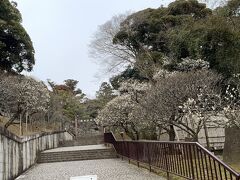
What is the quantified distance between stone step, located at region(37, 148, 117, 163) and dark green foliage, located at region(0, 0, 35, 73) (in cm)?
771

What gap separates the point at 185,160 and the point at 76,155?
14.2 m

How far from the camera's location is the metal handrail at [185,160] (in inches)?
238

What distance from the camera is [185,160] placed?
7.87m

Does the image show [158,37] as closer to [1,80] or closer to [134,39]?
[134,39]

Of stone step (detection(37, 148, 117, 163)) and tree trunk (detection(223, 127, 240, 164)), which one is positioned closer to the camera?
tree trunk (detection(223, 127, 240, 164))

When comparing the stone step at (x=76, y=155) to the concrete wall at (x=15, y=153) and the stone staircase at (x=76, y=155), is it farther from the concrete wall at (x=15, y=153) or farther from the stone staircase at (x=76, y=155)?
the concrete wall at (x=15, y=153)

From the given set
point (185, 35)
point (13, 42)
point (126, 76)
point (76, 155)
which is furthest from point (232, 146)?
point (126, 76)

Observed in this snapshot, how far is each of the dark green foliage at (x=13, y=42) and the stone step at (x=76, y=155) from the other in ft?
25.3

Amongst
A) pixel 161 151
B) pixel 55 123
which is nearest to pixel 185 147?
pixel 161 151

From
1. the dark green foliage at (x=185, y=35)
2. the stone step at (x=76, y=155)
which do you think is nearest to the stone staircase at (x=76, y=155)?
the stone step at (x=76, y=155)

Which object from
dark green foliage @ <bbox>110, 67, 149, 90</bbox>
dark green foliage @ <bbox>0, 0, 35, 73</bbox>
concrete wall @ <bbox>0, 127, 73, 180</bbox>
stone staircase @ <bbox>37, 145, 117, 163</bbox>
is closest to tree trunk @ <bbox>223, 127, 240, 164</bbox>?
stone staircase @ <bbox>37, 145, 117, 163</bbox>

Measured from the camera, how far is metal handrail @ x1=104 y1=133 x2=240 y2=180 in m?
6.05

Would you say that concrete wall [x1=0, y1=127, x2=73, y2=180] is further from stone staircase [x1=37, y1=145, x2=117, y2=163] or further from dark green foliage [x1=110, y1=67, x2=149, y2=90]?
dark green foliage [x1=110, y1=67, x2=149, y2=90]

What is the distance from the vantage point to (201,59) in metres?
18.9
